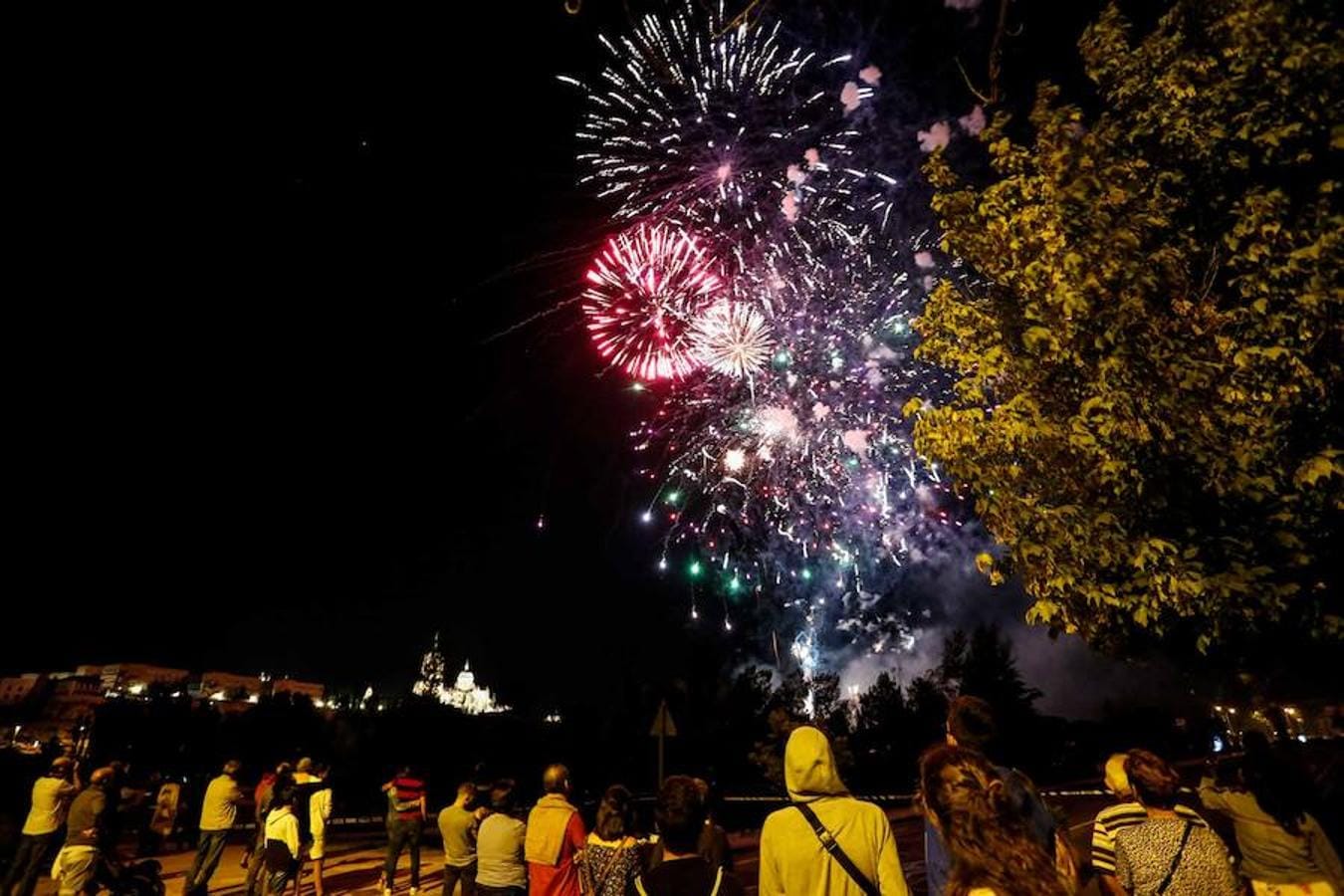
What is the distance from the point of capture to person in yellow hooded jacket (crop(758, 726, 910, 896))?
2808mm

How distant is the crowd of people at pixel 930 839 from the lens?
2316mm

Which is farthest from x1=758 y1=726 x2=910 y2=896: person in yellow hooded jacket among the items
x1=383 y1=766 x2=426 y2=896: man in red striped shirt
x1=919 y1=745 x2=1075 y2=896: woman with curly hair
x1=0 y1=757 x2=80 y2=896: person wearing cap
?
x1=0 y1=757 x2=80 y2=896: person wearing cap

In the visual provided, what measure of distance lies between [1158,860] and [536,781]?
2316 centimetres

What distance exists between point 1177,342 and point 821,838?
4.86 meters

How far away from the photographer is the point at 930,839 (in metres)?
3.41

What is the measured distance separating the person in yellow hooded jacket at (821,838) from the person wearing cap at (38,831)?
8.92 metres

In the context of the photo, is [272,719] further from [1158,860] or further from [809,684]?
[1158,860]

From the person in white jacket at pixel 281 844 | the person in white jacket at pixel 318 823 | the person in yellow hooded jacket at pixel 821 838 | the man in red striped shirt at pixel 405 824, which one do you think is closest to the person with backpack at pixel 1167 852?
the person in yellow hooded jacket at pixel 821 838

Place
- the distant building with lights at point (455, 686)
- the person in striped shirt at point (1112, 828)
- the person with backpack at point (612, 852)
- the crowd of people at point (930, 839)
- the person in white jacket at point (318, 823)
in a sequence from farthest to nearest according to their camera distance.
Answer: the distant building with lights at point (455, 686) → the person in white jacket at point (318, 823) → the person with backpack at point (612, 852) → the person in striped shirt at point (1112, 828) → the crowd of people at point (930, 839)

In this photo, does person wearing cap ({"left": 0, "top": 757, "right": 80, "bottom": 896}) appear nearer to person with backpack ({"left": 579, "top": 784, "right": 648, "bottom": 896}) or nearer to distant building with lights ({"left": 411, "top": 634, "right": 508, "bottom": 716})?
person with backpack ({"left": 579, "top": 784, "right": 648, "bottom": 896})

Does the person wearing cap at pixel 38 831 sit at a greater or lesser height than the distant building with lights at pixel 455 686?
lesser

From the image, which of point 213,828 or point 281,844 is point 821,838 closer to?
point 281,844

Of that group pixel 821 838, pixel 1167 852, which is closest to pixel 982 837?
pixel 821 838

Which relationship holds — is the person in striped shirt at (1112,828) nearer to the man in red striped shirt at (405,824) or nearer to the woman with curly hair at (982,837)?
the woman with curly hair at (982,837)
